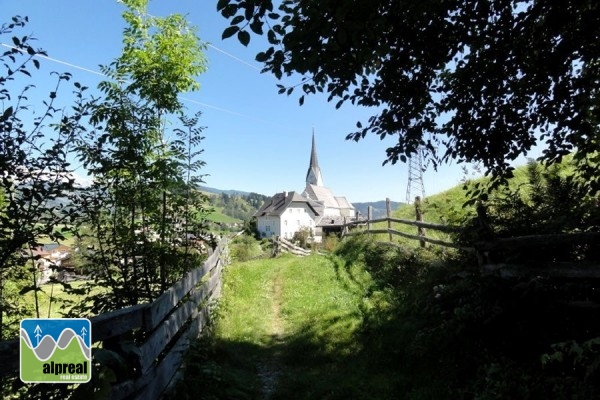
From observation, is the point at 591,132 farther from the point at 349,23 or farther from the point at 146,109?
the point at 146,109

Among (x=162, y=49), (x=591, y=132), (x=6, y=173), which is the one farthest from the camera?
(x=162, y=49)

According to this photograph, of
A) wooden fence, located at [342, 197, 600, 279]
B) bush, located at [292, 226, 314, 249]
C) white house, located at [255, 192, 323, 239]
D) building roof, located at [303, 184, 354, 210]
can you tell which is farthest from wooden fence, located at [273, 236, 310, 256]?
building roof, located at [303, 184, 354, 210]

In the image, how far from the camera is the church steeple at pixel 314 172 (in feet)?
396

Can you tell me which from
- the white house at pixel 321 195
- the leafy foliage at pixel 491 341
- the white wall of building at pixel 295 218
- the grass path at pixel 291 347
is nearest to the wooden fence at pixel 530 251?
the leafy foliage at pixel 491 341

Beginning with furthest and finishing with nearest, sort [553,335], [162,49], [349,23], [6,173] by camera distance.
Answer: [162,49] → [553,335] → [6,173] → [349,23]

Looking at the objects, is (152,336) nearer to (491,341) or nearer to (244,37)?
(244,37)

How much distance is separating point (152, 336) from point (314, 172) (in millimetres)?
118045

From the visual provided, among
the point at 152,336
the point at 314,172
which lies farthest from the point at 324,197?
the point at 152,336

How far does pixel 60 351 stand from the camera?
279 centimetres

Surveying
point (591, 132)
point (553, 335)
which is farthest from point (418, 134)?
point (553, 335)

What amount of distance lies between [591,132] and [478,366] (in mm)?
3230

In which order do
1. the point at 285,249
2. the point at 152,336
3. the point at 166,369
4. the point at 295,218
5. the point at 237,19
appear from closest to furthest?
1. the point at 237,19
2. the point at 152,336
3. the point at 166,369
4. the point at 285,249
5. the point at 295,218

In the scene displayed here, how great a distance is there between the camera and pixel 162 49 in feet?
18.0

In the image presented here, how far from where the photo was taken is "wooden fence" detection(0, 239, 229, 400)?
276cm
